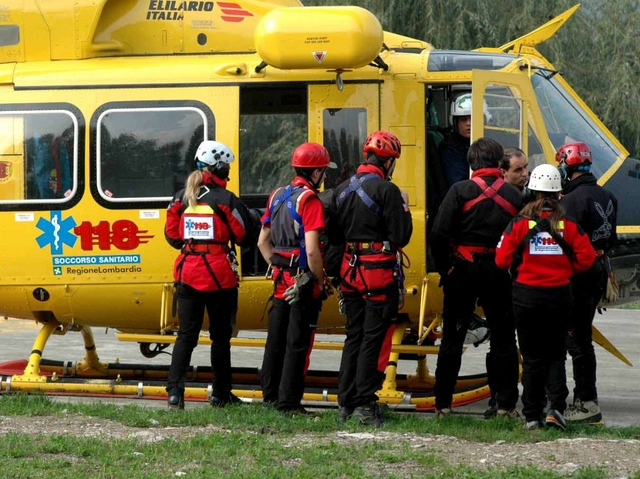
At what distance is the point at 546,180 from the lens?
7680 mm

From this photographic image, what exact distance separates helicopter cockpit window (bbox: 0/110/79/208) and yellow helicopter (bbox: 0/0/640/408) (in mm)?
12

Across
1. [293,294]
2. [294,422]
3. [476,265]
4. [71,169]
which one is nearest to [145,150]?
[71,169]

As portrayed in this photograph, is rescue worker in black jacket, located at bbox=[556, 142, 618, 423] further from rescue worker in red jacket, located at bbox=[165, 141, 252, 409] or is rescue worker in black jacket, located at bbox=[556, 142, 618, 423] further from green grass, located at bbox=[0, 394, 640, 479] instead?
rescue worker in red jacket, located at bbox=[165, 141, 252, 409]

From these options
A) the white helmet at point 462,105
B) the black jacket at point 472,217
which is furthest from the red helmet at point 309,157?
the white helmet at point 462,105

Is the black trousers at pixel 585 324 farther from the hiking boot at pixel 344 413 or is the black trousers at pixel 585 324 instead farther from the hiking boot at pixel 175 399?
the hiking boot at pixel 175 399

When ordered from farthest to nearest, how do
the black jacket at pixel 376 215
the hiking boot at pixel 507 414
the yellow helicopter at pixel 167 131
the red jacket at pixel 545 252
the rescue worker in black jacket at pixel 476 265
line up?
the yellow helicopter at pixel 167 131, the hiking boot at pixel 507 414, the rescue worker in black jacket at pixel 476 265, the black jacket at pixel 376 215, the red jacket at pixel 545 252

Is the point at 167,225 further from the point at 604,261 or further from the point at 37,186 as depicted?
the point at 604,261

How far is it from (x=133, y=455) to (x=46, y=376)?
3.11 meters

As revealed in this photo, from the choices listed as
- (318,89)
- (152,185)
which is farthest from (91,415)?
(318,89)

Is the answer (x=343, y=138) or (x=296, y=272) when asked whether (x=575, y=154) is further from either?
(x=296, y=272)

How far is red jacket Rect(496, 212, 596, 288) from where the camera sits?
302 inches

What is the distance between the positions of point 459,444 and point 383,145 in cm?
209

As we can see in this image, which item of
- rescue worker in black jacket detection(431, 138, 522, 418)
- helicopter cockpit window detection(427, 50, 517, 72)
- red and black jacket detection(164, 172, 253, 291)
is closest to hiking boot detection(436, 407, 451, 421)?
rescue worker in black jacket detection(431, 138, 522, 418)

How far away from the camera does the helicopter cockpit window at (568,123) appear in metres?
9.41
